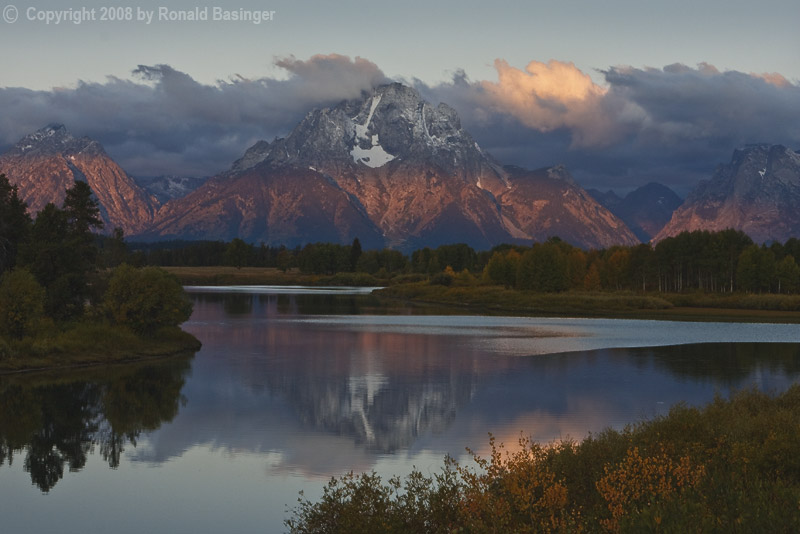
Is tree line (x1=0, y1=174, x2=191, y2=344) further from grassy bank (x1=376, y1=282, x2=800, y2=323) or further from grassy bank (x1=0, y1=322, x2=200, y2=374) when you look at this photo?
grassy bank (x1=376, y1=282, x2=800, y2=323)

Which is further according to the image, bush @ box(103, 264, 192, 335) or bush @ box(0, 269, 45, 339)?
bush @ box(103, 264, 192, 335)

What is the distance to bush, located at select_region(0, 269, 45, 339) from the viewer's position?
174 ft

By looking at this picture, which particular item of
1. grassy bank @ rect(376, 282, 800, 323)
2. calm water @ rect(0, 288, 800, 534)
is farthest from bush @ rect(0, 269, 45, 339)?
grassy bank @ rect(376, 282, 800, 323)

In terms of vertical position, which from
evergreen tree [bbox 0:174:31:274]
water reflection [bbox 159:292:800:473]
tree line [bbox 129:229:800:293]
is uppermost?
evergreen tree [bbox 0:174:31:274]

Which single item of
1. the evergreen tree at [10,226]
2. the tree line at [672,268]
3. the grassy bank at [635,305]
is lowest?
the grassy bank at [635,305]

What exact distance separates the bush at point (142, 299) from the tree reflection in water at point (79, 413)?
288 inches

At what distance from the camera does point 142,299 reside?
62.3m

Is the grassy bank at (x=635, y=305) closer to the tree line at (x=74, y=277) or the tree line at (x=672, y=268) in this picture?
the tree line at (x=672, y=268)

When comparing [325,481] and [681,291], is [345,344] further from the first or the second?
[681,291]

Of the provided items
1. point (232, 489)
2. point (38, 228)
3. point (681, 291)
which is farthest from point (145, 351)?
point (681, 291)

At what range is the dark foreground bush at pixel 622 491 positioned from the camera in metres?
13.1

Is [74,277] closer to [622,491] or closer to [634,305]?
[622,491]

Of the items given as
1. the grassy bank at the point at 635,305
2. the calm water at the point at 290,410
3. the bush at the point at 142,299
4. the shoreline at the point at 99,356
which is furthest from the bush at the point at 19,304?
the grassy bank at the point at 635,305

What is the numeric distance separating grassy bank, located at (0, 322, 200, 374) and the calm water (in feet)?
8.31
